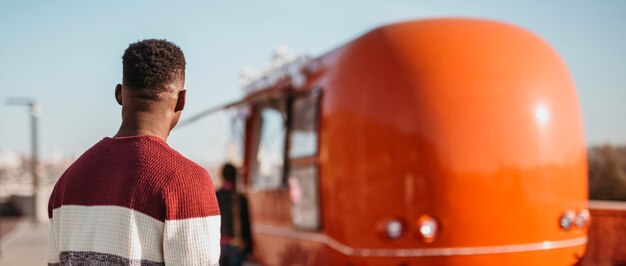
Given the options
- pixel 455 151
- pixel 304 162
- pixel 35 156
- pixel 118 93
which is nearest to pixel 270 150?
pixel 304 162

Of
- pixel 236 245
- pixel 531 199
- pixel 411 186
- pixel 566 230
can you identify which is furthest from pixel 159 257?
pixel 236 245

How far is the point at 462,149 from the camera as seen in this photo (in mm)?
5633

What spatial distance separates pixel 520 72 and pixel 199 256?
4.31 metres

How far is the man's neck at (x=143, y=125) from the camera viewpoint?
234 cm

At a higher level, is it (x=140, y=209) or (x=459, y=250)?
(x=140, y=209)

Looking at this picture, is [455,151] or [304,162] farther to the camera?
[304,162]

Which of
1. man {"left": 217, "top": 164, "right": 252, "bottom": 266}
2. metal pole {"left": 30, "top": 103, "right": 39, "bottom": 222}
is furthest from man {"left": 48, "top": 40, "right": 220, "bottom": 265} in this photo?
metal pole {"left": 30, "top": 103, "right": 39, "bottom": 222}

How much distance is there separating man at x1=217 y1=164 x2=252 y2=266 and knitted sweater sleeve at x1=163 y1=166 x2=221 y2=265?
4845 mm

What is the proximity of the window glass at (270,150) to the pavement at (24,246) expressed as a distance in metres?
5.98

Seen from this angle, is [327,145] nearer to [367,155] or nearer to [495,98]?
[367,155]

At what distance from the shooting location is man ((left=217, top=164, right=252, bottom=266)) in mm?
7078

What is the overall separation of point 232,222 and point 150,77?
4860 mm

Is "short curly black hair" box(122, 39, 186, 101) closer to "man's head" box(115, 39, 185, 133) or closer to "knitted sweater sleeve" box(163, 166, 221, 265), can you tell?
"man's head" box(115, 39, 185, 133)

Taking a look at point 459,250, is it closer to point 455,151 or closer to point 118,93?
point 455,151
